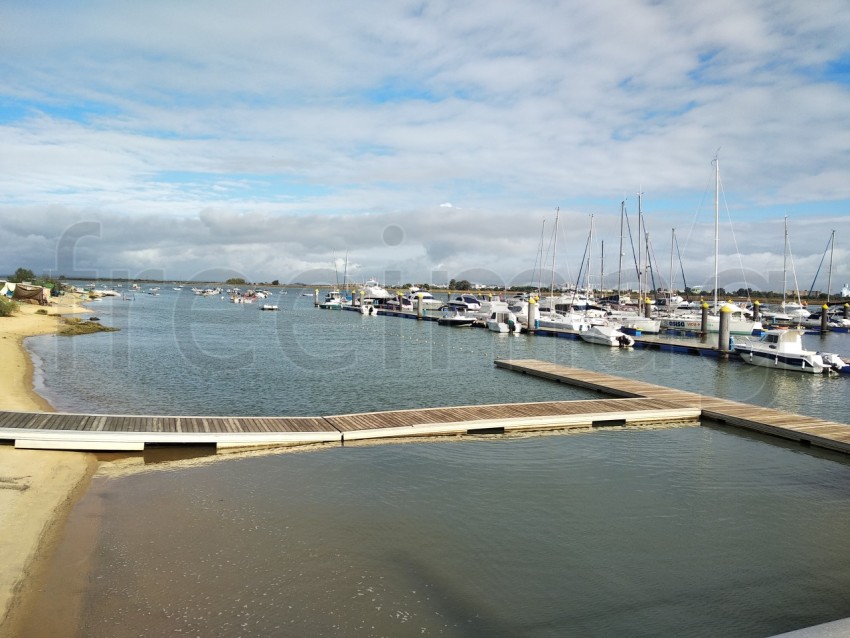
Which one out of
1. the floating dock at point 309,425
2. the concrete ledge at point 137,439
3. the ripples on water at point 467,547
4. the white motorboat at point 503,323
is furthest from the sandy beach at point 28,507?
the white motorboat at point 503,323

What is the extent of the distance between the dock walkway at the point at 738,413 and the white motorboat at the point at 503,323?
2895 centimetres

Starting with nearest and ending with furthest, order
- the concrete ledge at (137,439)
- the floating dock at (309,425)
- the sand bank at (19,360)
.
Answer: the concrete ledge at (137,439) → the floating dock at (309,425) → the sand bank at (19,360)

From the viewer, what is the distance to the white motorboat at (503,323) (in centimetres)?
5647

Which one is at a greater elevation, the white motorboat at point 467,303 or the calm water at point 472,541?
the white motorboat at point 467,303

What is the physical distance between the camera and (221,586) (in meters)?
8.29

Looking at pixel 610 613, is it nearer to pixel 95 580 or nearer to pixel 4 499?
pixel 95 580

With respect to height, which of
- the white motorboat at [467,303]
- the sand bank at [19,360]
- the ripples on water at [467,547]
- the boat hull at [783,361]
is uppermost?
the white motorboat at [467,303]

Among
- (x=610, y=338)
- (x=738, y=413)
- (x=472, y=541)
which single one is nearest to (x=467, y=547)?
(x=472, y=541)

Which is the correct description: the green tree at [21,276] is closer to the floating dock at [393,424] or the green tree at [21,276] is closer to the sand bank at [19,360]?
the sand bank at [19,360]

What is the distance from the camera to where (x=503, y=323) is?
57.4 metres

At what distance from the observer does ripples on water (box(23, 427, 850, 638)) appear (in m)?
7.84

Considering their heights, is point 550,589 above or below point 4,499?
below

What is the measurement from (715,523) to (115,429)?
514 inches

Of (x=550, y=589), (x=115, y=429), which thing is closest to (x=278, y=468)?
(x=115, y=429)
